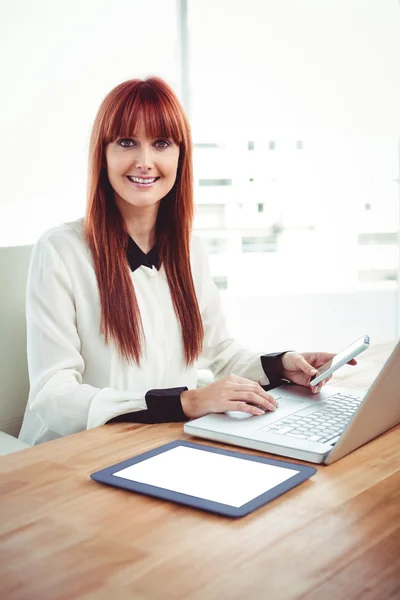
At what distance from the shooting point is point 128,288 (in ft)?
5.54

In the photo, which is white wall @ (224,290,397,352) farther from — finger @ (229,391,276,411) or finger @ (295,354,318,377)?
finger @ (229,391,276,411)

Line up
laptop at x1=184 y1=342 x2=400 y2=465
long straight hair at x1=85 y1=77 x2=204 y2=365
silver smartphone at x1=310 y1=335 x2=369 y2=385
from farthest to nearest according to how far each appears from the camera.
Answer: long straight hair at x1=85 y1=77 x2=204 y2=365 → silver smartphone at x1=310 y1=335 x2=369 y2=385 → laptop at x1=184 y1=342 x2=400 y2=465

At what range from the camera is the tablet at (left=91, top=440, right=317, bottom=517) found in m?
0.91

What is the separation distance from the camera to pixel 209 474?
1.00 m

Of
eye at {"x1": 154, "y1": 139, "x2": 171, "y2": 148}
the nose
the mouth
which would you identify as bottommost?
the mouth

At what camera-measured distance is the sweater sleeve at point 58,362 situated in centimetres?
135

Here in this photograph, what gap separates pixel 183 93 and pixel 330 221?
4.47 ft

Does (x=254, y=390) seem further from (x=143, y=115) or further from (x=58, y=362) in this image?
(x=143, y=115)

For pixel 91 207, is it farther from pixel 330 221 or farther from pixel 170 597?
pixel 330 221

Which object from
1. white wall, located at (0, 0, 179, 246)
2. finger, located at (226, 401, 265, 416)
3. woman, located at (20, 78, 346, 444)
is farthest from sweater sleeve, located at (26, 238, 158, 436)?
white wall, located at (0, 0, 179, 246)

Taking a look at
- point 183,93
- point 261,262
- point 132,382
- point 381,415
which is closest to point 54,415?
point 132,382

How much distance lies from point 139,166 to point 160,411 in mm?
666

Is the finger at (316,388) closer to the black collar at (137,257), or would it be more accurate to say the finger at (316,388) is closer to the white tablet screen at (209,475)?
the white tablet screen at (209,475)

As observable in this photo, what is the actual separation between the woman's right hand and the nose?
63 cm
